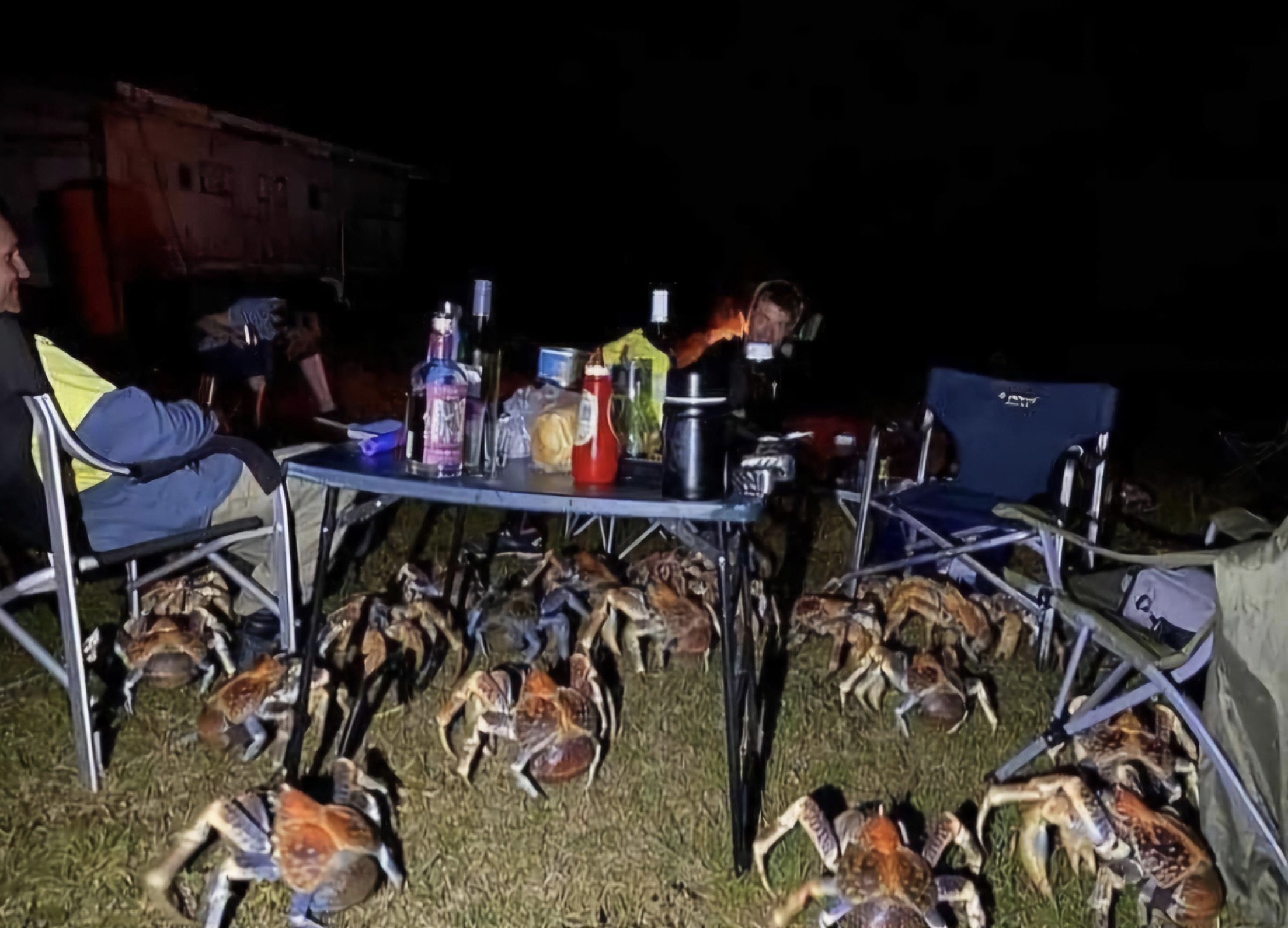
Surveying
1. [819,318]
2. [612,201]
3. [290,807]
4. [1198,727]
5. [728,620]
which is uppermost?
[612,201]

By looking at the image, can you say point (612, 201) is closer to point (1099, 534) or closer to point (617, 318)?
point (617, 318)

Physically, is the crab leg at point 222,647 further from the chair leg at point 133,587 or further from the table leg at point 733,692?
the table leg at point 733,692

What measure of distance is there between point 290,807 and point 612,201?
1561 cm

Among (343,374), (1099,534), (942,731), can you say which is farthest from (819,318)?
(343,374)

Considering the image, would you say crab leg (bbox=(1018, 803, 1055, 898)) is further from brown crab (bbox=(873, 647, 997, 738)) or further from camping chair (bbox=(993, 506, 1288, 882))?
brown crab (bbox=(873, 647, 997, 738))

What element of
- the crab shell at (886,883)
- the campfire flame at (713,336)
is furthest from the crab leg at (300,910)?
the campfire flame at (713,336)

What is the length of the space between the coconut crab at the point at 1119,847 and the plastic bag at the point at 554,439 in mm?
1357

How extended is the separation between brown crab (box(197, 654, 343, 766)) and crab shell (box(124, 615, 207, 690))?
27cm

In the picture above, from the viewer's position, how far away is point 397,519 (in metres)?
5.06

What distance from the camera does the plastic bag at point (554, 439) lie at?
2.51 metres

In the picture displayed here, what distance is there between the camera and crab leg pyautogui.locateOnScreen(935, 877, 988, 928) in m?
2.20

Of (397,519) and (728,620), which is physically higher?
(728,620)

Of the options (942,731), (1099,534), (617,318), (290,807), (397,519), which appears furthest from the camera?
(617,318)

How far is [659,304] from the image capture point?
10.9ft
